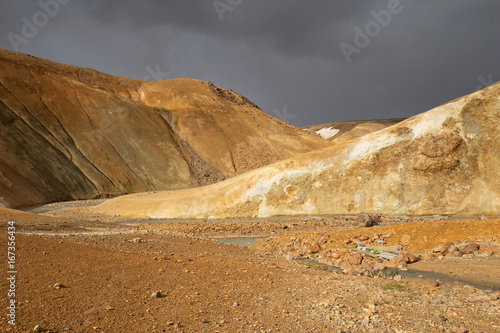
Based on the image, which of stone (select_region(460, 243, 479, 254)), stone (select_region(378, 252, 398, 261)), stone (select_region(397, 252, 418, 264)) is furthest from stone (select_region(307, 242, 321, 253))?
stone (select_region(460, 243, 479, 254))

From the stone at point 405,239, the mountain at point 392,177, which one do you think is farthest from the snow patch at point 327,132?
A: the stone at point 405,239

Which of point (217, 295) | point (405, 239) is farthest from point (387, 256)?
point (217, 295)

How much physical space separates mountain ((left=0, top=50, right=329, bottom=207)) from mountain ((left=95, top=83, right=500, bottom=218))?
16629 millimetres

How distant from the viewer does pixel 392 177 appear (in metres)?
29.0

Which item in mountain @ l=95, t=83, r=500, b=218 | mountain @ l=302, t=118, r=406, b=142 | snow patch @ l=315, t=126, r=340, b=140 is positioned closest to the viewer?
mountain @ l=95, t=83, r=500, b=218

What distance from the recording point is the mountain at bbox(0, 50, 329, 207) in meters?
44.2

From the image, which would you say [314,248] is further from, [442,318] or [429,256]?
[442,318]

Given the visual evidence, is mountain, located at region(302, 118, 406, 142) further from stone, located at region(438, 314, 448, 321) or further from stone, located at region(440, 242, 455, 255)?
stone, located at region(438, 314, 448, 321)

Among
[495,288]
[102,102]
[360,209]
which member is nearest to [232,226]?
[360,209]

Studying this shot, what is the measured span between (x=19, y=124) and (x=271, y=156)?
1587 inches

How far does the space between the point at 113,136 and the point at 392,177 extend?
44613 millimetres

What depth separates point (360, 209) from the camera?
94.2ft

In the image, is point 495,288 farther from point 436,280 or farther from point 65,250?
point 65,250

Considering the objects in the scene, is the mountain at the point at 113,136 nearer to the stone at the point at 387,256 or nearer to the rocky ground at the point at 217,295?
the rocky ground at the point at 217,295
